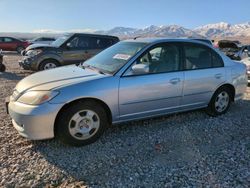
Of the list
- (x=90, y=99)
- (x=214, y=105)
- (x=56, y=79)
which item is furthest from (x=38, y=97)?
(x=214, y=105)

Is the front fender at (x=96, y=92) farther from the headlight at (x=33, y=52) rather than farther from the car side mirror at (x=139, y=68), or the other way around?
the headlight at (x=33, y=52)

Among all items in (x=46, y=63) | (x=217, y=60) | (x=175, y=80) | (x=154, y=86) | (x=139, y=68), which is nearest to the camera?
(x=139, y=68)

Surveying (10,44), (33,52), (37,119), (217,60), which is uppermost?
(217,60)

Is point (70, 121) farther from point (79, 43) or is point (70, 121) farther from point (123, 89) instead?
point (79, 43)

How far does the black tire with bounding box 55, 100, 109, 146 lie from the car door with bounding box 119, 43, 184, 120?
0.37 m

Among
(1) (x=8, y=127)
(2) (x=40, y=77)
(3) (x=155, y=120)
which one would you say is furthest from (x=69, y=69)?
(3) (x=155, y=120)

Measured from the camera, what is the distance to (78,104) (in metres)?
4.18

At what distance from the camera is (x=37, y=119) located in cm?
394

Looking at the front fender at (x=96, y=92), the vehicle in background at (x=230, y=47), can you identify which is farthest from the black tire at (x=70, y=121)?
the vehicle in background at (x=230, y=47)

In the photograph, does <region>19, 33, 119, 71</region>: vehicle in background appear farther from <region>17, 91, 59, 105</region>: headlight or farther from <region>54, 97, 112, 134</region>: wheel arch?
<region>17, 91, 59, 105</region>: headlight

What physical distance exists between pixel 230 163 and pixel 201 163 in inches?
16.0

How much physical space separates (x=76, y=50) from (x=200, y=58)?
268 inches

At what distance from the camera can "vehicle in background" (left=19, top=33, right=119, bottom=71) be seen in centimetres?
1122

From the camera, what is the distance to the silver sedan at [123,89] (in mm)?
4056
